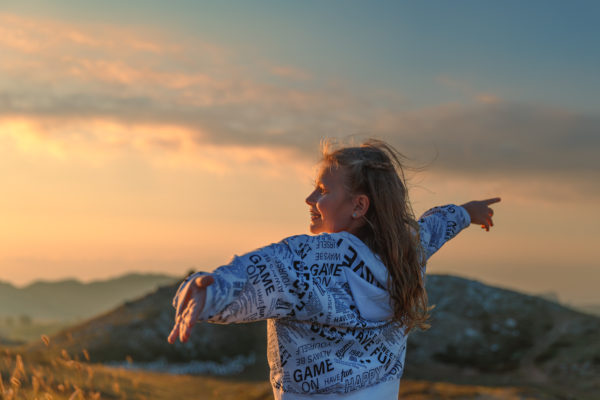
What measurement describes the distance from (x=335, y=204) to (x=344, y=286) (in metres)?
0.57

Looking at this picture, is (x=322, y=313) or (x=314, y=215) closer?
(x=322, y=313)

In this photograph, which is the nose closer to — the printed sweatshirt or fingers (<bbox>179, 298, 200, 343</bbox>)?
the printed sweatshirt

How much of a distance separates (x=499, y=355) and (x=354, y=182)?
22.0 meters

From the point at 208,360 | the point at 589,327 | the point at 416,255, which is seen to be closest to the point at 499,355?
the point at 589,327

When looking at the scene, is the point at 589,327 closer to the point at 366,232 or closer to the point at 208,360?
the point at 208,360

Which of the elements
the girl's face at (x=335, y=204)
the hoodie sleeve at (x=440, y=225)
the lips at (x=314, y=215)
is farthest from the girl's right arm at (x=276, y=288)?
the hoodie sleeve at (x=440, y=225)

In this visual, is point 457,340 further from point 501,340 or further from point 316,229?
point 316,229

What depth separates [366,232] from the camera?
4016 mm

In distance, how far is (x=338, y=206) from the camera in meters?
3.92

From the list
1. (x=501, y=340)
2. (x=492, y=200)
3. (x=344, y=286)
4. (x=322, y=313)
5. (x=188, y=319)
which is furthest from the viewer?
(x=501, y=340)

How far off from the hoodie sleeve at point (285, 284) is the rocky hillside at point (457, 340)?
18.7 m

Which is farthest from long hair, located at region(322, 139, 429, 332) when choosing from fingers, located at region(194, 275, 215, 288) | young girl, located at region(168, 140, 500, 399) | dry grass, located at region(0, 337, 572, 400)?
dry grass, located at region(0, 337, 572, 400)

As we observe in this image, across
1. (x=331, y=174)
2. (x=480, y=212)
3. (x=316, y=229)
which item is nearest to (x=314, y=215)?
(x=316, y=229)

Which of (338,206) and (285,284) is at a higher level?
(338,206)
